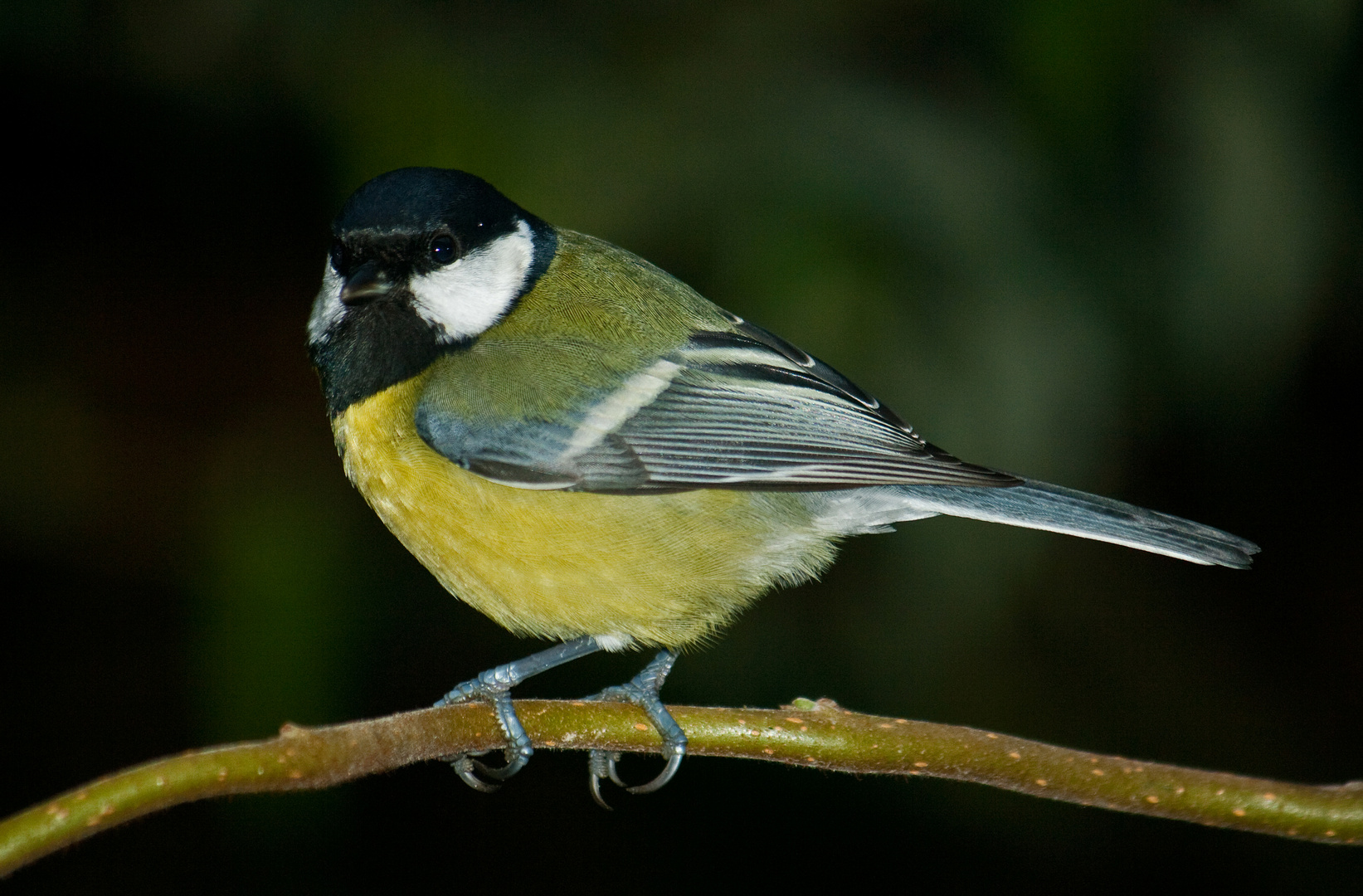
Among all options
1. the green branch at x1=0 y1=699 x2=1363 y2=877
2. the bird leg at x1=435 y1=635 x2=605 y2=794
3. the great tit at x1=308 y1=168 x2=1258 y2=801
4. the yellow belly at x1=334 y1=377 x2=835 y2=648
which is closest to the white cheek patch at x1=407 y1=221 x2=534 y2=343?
the great tit at x1=308 y1=168 x2=1258 y2=801

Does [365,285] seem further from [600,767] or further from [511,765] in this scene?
[600,767]

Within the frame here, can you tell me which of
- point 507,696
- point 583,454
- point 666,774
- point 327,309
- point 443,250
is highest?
point 443,250

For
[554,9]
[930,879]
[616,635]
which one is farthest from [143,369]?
[930,879]

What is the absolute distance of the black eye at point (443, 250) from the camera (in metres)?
2.03

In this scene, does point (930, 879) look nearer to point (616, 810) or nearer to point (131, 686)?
point (616, 810)

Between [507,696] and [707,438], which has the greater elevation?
[707,438]

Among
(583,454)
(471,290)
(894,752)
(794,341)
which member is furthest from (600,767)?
(794,341)

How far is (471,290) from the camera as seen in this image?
83.1 inches

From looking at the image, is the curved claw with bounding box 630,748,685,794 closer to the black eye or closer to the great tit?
the great tit

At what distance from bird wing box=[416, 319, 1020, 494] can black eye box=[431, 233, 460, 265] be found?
0.79 feet

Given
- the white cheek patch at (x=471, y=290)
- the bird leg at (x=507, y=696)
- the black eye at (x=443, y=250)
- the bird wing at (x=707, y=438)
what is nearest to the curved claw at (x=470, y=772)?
the bird leg at (x=507, y=696)

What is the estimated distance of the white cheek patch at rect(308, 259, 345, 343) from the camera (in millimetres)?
2104

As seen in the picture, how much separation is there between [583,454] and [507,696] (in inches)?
16.5

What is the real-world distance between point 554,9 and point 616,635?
1.96 metres
